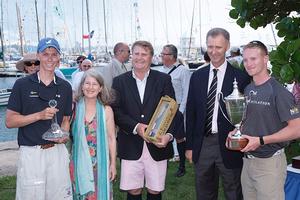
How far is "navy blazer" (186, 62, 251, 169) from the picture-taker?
3.49 meters

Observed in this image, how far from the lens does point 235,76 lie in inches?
138

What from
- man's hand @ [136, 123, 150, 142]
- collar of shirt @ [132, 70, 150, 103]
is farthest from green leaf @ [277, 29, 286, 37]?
man's hand @ [136, 123, 150, 142]

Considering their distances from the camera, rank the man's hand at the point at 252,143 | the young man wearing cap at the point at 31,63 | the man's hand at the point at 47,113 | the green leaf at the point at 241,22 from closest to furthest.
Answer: the man's hand at the point at 252,143
the man's hand at the point at 47,113
the green leaf at the point at 241,22
the young man wearing cap at the point at 31,63

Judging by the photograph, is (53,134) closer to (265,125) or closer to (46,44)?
(46,44)

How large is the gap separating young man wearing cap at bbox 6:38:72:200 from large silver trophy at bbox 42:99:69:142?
0.03 metres

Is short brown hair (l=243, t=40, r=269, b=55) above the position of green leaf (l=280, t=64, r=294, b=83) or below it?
above

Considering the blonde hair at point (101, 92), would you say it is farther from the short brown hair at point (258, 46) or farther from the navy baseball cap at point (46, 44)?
the short brown hair at point (258, 46)

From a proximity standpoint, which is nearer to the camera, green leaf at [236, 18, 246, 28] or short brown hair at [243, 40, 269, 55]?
short brown hair at [243, 40, 269, 55]

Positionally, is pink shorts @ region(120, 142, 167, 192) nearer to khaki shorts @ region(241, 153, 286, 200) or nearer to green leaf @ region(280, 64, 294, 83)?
khaki shorts @ region(241, 153, 286, 200)

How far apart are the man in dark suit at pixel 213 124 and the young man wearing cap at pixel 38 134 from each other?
1.26 metres

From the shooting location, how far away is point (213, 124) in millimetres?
3537

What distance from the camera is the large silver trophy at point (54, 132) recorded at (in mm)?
3053

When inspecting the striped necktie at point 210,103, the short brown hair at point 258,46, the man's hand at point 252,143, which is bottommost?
the man's hand at point 252,143

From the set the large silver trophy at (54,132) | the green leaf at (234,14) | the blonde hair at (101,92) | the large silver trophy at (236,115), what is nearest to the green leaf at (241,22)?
the green leaf at (234,14)
